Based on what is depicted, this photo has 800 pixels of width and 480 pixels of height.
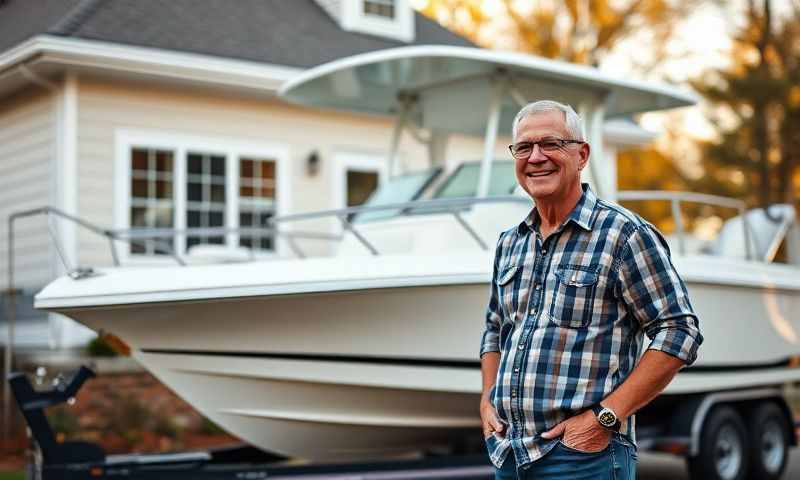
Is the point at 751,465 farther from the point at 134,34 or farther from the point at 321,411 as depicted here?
the point at 134,34

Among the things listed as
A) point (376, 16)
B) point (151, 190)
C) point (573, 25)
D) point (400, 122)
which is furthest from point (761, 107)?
point (400, 122)

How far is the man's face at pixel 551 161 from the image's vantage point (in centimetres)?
298

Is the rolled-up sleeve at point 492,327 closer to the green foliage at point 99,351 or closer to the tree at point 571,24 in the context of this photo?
the green foliage at point 99,351

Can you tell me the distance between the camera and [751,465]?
762 cm

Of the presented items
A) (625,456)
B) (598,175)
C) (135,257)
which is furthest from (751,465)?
(135,257)

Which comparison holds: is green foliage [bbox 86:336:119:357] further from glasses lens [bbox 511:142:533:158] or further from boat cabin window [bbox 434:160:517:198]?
glasses lens [bbox 511:142:533:158]

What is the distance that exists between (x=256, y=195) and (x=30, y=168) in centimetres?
237

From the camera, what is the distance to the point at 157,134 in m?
10.8

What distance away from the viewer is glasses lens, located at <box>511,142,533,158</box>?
3025 mm

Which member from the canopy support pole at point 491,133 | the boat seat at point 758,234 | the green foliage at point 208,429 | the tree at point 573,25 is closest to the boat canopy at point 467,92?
the canopy support pole at point 491,133

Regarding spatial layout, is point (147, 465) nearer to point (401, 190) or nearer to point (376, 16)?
point (401, 190)

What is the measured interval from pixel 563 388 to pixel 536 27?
69.0 ft

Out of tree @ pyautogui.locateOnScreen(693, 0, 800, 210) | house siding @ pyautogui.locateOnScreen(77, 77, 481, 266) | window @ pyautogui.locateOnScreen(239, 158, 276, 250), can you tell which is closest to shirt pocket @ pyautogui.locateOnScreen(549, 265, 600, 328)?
house siding @ pyautogui.locateOnScreen(77, 77, 481, 266)

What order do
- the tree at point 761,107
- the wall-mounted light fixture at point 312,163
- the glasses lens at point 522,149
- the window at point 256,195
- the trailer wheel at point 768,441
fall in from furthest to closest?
the tree at point 761,107 → the wall-mounted light fixture at point 312,163 → the window at point 256,195 → the trailer wheel at point 768,441 → the glasses lens at point 522,149
